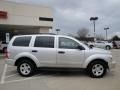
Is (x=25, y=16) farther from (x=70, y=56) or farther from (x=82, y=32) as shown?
(x=82, y=32)

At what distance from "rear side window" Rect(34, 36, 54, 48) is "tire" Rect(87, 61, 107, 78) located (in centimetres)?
193

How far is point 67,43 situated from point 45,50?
40.0 inches

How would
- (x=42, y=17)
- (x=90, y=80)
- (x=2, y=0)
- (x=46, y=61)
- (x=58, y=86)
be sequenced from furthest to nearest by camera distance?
1. (x=42, y=17)
2. (x=2, y=0)
3. (x=46, y=61)
4. (x=90, y=80)
5. (x=58, y=86)

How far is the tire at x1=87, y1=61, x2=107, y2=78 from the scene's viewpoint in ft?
27.5

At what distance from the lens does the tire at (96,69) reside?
27.5ft

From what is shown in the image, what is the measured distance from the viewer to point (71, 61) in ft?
27.5

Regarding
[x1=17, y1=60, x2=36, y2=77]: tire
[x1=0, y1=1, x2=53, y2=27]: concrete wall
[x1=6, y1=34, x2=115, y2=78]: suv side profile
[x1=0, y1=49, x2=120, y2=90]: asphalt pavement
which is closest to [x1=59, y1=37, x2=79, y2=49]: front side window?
[x1=6, y1=34, x2=115, y2=78]: suv side profile

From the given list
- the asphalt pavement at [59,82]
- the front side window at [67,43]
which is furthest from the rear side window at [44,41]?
the asphalt pavement at [59,82]

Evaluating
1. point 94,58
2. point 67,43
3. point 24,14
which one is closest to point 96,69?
point 94,58

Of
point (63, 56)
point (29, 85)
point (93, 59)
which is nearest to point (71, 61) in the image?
point (63, 56)

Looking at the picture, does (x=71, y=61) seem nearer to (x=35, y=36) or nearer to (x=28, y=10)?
A: (x=35, y=36)

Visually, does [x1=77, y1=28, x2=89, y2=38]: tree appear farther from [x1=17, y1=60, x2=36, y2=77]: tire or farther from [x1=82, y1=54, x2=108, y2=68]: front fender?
[x1=17, y1=60, x2=36, y2=77]: tire

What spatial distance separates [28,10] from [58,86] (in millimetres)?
18875

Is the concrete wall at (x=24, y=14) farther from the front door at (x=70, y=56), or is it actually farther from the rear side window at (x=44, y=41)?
the front door at (x=70, y=56)
